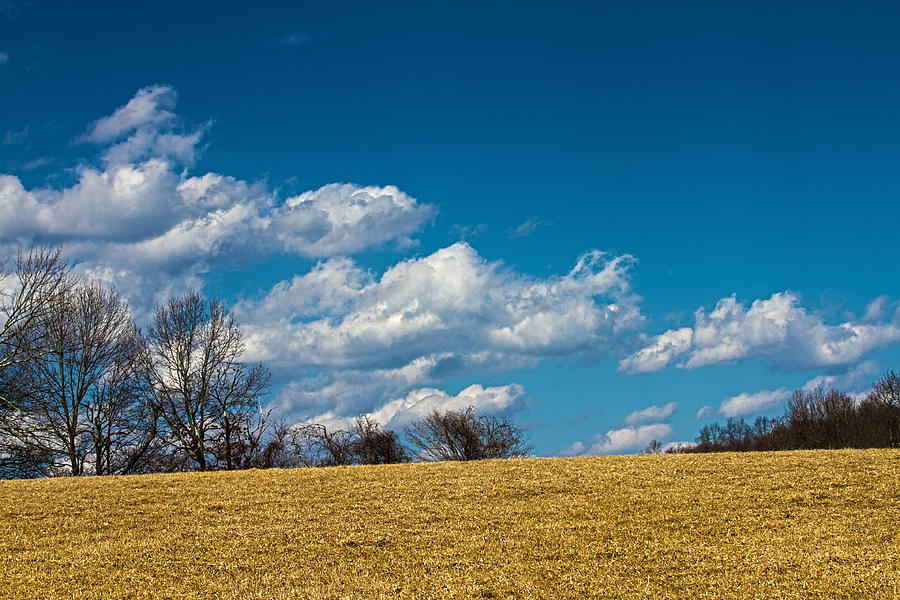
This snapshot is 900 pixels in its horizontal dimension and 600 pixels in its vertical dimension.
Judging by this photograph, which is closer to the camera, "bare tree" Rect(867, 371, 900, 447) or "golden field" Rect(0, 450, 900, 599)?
"golden field" Rect(0, 450, 900, 599)

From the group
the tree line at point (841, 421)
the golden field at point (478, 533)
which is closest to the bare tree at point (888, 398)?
the tree line at point (841, 421)

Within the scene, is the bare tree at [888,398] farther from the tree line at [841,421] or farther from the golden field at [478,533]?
the golden field at [478,533]

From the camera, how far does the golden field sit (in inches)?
404

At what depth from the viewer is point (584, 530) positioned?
1248 centimetres

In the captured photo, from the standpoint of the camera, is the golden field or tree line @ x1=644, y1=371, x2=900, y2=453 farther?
tree line @ x1=644, y1=371, x2=900, y2=453

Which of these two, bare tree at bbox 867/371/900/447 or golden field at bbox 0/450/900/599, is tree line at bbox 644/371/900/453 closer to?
bare tree at bbox 867/371/900/447

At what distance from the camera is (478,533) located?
12586mm

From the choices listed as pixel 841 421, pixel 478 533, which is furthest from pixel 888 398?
pixel 478 533

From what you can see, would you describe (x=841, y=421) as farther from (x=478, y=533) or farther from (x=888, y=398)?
(x=478, y=533)

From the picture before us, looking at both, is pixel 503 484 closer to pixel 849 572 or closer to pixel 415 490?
pixel 415 490

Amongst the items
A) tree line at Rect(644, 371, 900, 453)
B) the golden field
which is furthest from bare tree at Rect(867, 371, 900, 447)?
the golden field

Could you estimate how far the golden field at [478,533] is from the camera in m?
10.3

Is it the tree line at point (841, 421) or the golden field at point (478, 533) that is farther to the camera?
the tree line at point (841, 421)

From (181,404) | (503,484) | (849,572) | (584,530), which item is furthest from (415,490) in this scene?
(181,404)
